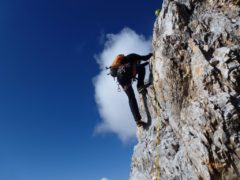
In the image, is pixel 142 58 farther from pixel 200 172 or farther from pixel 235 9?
pixel 200 172

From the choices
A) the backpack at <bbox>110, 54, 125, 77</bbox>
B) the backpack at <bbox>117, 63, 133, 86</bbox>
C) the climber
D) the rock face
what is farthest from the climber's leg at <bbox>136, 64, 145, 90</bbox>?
the backpack at <bbox>110, 54, 125, 77</bbox>

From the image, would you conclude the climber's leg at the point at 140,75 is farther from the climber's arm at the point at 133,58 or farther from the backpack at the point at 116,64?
the backpack at the point at 116,64

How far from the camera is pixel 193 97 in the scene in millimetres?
11547

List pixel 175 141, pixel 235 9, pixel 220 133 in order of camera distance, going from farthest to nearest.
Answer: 1. pixel 235 9
2. pixel 175 141
3. pixel 220 133

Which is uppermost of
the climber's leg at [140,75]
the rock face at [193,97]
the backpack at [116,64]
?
the backpack at [116,64]

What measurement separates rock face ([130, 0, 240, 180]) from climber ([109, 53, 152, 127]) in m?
0.76

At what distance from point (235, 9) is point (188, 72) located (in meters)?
3.95

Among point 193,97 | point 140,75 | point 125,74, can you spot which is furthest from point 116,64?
point 193,97

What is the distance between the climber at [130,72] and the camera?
583 inches

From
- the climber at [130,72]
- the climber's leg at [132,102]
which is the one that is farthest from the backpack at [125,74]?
the climber's leg at [132,102]

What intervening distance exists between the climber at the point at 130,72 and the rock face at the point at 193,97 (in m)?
0.76

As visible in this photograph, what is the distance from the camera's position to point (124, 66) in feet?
50.6

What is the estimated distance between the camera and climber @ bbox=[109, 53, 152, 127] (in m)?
14.8

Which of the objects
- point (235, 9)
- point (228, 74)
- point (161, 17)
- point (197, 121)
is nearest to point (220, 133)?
point (197, 121)
